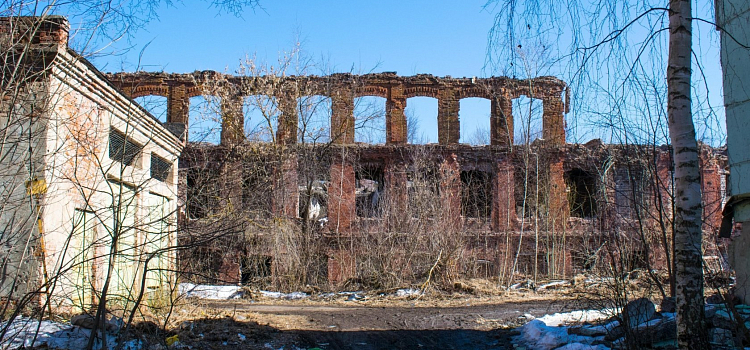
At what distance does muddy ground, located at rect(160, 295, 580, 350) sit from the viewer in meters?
9.52

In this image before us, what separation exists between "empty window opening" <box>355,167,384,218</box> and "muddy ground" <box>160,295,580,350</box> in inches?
415

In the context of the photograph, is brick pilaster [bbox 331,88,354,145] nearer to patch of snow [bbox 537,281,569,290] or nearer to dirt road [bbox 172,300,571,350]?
patch of snow [bbox 537,281,569,290]

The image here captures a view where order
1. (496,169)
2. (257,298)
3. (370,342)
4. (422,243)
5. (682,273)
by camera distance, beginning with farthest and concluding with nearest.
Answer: (496,169) → (422,243) → (257,298) → (370,342) → (682,273)

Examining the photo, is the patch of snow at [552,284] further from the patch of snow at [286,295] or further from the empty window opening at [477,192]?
the patch of snow at [286,295]

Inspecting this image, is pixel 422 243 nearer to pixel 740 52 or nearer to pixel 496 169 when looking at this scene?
pixel 496 169

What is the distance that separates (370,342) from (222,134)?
17404mm

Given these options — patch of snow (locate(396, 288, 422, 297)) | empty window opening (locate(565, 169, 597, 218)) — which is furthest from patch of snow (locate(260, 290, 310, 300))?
empty window opening (locate(565, 169, 597, 218))

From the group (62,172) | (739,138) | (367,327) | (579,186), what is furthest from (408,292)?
(579,186)

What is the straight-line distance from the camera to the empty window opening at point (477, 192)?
85.5 ft

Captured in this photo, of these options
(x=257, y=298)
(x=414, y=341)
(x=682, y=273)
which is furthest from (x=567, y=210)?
(x=682, y=273)

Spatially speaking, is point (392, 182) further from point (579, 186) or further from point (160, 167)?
point (160, 167)

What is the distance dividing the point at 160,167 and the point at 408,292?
8.64m

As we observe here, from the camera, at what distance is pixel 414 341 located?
1019 cm

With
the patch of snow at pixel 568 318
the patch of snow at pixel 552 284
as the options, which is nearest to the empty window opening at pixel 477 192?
the patch of snow at pixel 552 284
